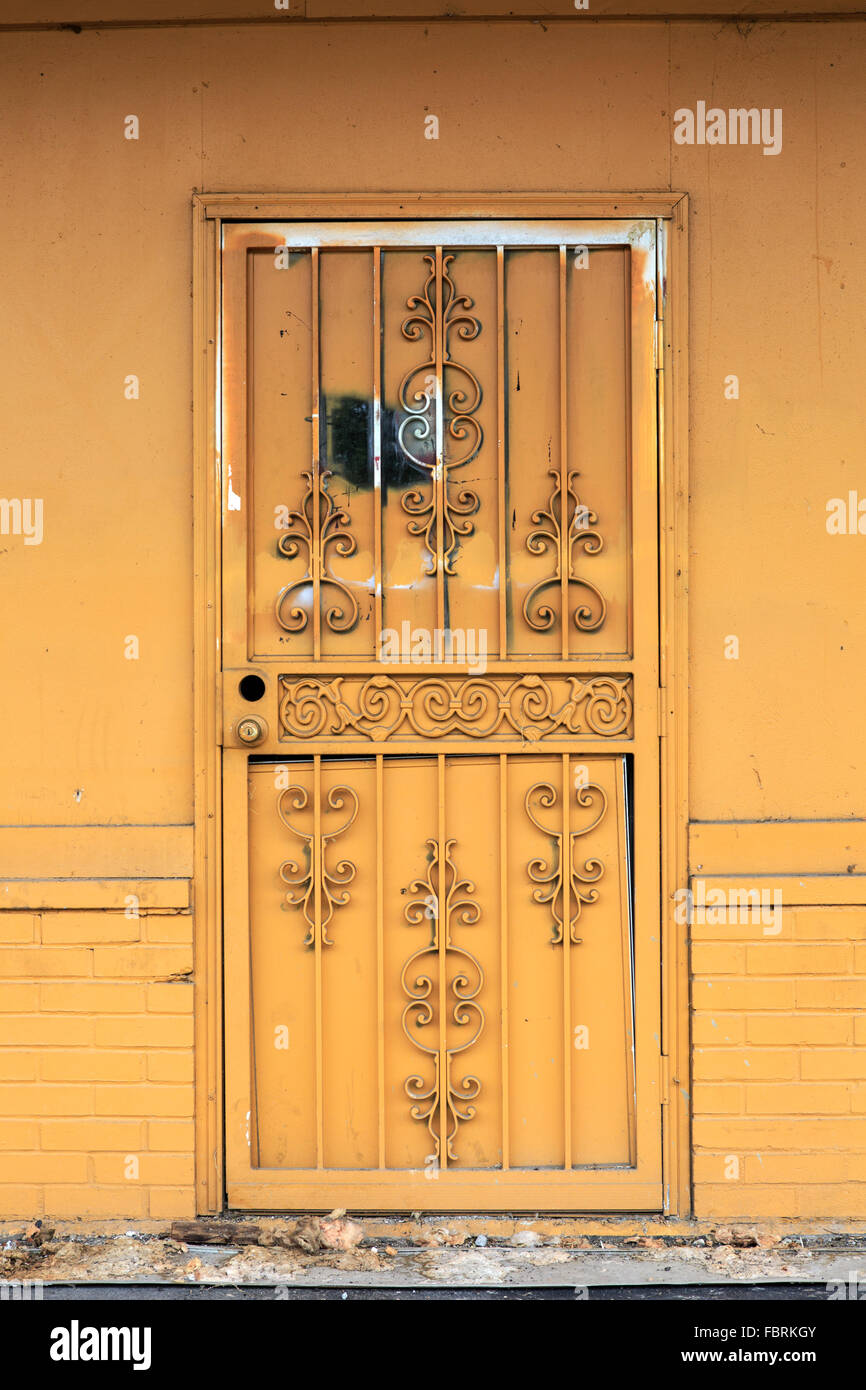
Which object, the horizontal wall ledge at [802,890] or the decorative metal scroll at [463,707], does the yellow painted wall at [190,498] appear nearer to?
the horizontal wall ledge at [802,890]

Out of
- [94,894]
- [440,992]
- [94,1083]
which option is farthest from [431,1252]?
[94,894]

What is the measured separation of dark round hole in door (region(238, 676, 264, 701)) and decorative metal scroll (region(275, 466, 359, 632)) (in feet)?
0.58

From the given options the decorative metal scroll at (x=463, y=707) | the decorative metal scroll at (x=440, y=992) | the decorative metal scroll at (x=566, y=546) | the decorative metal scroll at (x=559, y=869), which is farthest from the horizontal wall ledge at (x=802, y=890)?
the decorative metal scroll at (x=566, y=546)

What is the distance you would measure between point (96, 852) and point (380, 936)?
0.85m

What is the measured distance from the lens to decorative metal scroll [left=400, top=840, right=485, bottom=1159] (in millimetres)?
3471

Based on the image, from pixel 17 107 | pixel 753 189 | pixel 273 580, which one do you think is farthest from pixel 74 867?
pixel 753 189

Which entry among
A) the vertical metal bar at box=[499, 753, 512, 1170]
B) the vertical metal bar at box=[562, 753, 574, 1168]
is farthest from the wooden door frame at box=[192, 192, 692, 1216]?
the vertical metal bar at box=[499, 753, 512, 1170]

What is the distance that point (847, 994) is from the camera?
3459mm

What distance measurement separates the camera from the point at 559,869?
137 inches

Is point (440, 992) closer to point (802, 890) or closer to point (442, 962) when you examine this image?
point (442, 962)

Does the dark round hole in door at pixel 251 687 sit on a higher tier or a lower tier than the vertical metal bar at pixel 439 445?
lower

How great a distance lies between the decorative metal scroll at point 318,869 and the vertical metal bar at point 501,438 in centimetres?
64

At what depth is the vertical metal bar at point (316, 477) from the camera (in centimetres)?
346

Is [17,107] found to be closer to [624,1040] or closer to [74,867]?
[74,867]
